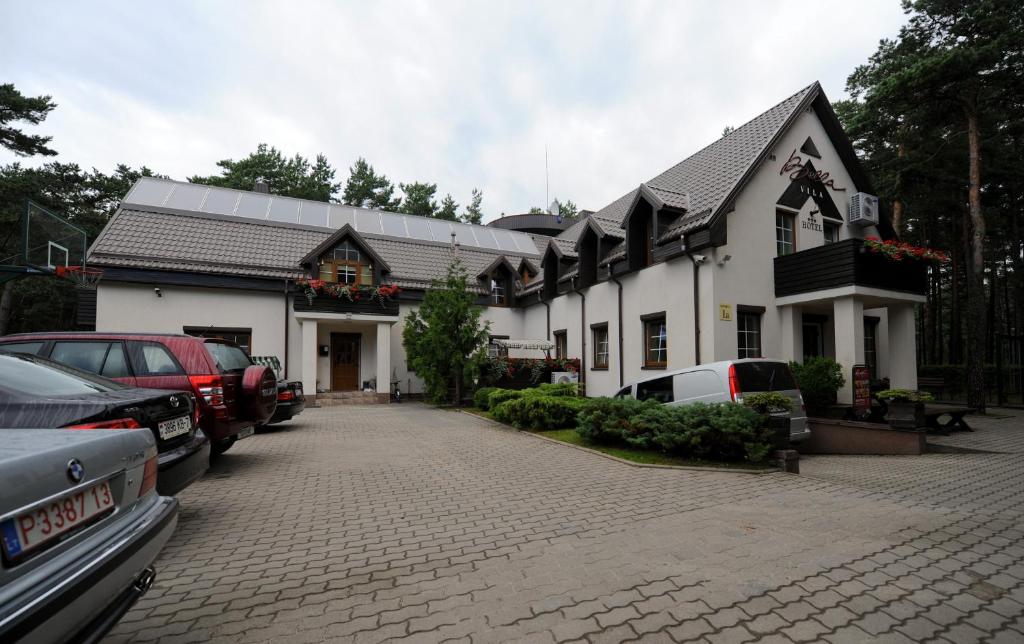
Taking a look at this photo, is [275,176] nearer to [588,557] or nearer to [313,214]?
[313,214]

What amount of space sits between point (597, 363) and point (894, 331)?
893 cm

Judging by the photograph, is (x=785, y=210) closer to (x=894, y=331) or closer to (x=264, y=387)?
(x=894, y=331)

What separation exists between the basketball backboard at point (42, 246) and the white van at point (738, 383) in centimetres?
1338

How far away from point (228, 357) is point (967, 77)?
2027 centimetres

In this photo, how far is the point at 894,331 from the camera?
14.4 meters

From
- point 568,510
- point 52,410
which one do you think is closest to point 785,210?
point 568,510

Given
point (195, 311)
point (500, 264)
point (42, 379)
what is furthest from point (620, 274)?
point (195, 311)

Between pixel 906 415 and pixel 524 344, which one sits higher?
pixel 524 344

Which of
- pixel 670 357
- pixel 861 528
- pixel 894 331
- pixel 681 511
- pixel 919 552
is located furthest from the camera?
pixel 894 331

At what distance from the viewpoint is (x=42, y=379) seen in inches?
137

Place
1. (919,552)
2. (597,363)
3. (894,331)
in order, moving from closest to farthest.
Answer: (919,552), (894,331), (597,363)

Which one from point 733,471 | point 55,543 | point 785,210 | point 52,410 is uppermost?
point 785,210

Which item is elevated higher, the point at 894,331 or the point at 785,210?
the point at 785,210

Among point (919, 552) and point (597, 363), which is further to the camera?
point (597, 363)
